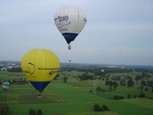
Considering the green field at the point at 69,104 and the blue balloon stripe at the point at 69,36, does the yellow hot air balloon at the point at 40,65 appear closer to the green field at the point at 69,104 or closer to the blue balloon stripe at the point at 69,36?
the blue balloon stripe at the point at 69,36

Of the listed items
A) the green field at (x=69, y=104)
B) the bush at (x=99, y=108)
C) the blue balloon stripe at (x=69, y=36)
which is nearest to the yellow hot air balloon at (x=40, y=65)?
the blue balloon stripe at (x=69, y=36)

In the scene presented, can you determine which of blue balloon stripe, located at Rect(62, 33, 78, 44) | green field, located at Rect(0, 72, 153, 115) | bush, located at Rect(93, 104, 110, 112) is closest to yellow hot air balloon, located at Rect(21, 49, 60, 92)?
blue balloon stripe, located at Rect(62, 33, 78, 44)

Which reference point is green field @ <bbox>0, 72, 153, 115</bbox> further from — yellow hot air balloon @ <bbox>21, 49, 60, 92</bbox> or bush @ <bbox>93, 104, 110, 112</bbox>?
yellow hot air balloon @ <bbox>21, 49, 60, 92</bbox>

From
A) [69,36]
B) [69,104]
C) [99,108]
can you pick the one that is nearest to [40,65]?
[69,36]

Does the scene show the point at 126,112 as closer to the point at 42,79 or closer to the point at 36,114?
the point at 36,114

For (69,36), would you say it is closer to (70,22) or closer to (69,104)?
(70,22)

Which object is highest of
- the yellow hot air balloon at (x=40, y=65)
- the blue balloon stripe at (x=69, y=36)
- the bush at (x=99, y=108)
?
the blue balloon stripe at (x=69, y=36)
